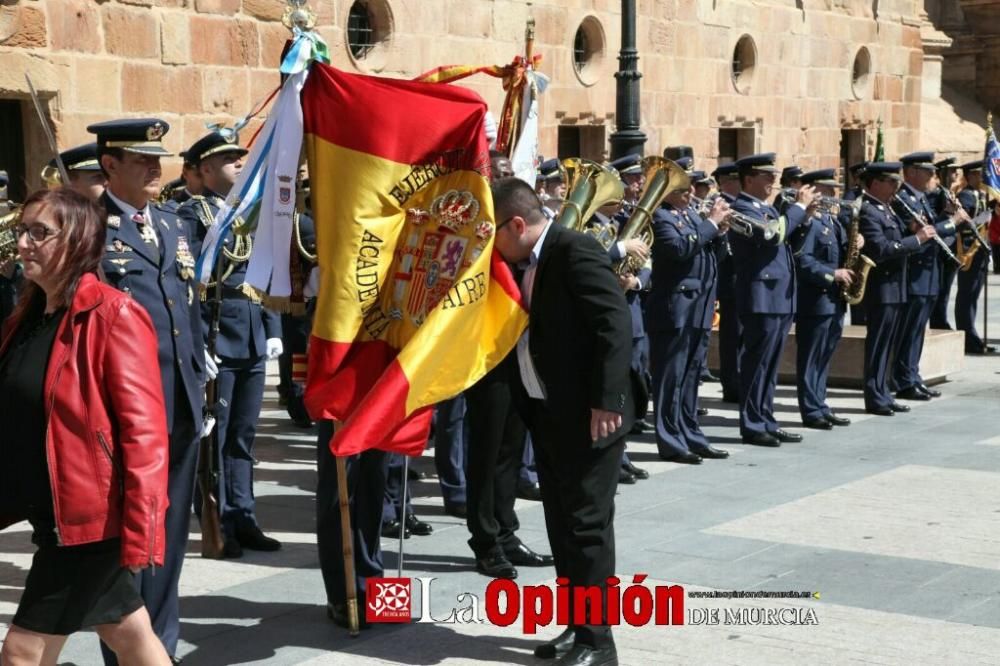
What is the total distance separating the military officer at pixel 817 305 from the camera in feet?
39.2

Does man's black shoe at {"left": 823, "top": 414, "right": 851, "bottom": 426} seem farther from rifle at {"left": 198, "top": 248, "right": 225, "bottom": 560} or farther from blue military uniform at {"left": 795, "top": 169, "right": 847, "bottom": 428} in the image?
rifle at {"left": 198, "top": 248, "right": 225, "bottom": 560}

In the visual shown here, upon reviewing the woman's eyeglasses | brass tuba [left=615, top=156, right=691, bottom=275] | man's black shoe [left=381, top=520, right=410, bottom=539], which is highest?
the woman's eyeglasses

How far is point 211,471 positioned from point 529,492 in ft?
7.69

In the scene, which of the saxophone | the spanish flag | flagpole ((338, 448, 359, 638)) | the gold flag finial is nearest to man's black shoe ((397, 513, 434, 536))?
flagpole ((338, 448, 359, 638))

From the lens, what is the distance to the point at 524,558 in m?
7.72

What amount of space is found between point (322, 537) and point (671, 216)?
4593 mm

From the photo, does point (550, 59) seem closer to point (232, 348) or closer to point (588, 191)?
point (588, 191)

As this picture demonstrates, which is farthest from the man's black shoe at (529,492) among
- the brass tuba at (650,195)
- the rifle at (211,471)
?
the rifle at (211,471)

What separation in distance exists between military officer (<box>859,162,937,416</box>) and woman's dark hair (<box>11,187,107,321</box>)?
28.7ft

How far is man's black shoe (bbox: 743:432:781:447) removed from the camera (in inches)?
440

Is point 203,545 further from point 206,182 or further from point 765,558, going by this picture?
point 765,558

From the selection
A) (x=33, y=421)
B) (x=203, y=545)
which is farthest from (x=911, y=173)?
(x=33, y=421)

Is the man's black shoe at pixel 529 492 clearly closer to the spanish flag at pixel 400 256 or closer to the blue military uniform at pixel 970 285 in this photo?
the spanish flag at pixel 400 256

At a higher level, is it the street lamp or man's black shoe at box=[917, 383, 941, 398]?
the street lamp
